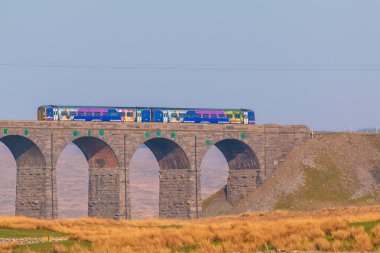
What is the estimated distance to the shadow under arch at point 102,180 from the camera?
93312mm

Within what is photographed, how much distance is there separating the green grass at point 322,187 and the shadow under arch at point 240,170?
18.7 ft

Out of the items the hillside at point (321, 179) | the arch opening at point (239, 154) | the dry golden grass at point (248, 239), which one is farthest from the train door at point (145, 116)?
the dry golden grass at point (248, 239)

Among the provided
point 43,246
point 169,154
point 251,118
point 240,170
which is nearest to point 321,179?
point 240,170

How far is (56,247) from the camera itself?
38125mm

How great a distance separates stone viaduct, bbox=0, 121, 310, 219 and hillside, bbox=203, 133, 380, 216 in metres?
1.92

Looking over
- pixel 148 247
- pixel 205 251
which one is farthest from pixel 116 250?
pixel 205 251

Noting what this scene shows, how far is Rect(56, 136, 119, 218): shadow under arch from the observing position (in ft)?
306

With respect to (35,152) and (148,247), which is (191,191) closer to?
(35,152)

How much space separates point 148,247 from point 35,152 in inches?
2118

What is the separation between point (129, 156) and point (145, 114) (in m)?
6.29

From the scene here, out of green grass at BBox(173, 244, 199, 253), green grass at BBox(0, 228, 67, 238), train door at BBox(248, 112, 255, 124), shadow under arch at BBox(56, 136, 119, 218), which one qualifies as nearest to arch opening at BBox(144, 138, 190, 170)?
shadow under arch at BBox(56, 136, 119, 218)

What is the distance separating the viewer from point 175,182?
324 feet

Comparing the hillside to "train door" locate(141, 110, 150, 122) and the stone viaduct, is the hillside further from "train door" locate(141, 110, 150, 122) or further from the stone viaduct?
"train door" locate(141, 110, 150, 122)

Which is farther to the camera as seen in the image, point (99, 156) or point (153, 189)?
point (153, 189)
